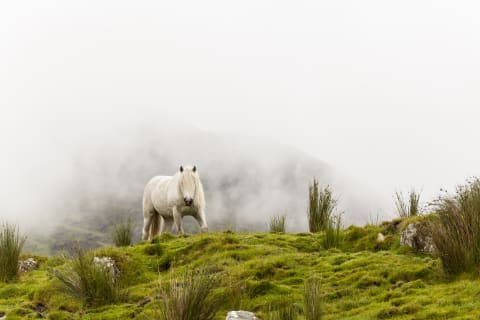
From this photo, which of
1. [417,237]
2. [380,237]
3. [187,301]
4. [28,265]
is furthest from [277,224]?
[187,301]

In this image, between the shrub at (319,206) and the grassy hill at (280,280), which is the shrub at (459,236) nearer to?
the grassy hill at (280,280)

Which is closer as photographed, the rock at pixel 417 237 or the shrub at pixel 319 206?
the rock at pixel 417 237

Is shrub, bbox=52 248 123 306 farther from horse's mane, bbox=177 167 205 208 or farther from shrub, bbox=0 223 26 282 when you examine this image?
horse's mane, bbox=177 167 205 208

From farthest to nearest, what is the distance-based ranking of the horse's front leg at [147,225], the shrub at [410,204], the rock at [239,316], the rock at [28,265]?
the horse's front leg at [147,225]
the rock at [28,265]
the shrub at [410,204]
the rock at [239,316]

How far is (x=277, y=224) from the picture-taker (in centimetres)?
1324

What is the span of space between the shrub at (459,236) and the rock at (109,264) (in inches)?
192

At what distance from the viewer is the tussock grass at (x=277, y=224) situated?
13023mm

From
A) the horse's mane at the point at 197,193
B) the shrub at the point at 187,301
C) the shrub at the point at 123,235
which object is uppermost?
the horse's mane at the point at 197,193

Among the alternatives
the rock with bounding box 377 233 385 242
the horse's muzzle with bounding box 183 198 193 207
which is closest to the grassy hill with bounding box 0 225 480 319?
the rock with bounding box 377 233 385 242

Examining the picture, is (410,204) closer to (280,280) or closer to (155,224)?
(280,280)

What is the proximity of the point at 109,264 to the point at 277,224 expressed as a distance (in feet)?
18.0

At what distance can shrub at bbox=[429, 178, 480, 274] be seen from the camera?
6816 mm

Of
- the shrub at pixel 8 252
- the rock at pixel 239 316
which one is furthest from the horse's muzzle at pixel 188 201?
the rock at pixel 239 316

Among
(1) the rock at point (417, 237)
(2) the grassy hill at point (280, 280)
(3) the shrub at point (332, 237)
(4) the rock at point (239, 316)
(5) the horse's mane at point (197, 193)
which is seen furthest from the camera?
(5) the horse's mane at point (197, 193)
